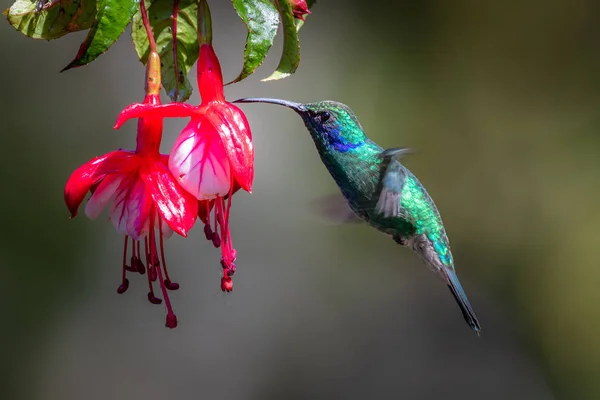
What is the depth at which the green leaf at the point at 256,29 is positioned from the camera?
2.53 ft

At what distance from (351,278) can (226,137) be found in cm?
176

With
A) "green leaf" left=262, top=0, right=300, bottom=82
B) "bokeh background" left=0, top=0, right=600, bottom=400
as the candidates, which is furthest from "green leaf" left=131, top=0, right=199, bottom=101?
"bokeh background" left=0, top=0, right=600, bottom=400

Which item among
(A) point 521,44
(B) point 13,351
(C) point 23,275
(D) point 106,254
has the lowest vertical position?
(B) point 13,351

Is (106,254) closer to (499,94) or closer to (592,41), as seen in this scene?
(499,94)

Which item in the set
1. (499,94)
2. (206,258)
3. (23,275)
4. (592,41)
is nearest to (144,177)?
(206,258)

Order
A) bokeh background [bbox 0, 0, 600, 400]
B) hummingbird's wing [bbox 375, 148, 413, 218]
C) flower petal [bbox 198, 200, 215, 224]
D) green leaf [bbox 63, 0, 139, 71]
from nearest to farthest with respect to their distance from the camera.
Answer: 1. green leaf [bbox 63, 0, 139, 71]
2. flower petal [bbox 198, 200, 215, 224]
3. hummingbird's wing [bbox 375, 148, 413, 218]
4. bokeh background [bbox 0, 0, 600, 400]

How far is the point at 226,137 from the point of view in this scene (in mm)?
786

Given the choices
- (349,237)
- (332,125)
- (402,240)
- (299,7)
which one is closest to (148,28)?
(299,7)

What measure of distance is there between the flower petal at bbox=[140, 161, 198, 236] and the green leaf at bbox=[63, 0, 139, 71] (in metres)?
0.14

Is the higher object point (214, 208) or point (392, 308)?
point (214, 208)

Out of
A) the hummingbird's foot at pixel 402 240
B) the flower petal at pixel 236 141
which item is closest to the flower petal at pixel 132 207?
the flower petal at pixel 236 141

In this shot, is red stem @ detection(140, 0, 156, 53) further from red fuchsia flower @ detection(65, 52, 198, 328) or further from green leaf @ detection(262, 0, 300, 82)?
green leaf @ detection(262, 0, 300, 82)

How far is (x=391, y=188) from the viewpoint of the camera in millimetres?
1061

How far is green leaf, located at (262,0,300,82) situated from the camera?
85 cm
